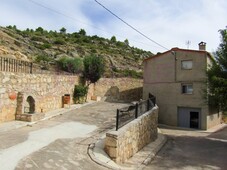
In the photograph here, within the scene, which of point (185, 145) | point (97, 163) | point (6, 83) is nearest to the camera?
point (97, 163)

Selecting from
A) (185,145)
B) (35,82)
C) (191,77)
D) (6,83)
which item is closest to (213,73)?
(185,145)

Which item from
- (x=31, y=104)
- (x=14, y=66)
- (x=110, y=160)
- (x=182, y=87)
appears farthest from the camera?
(x=182, y=87)

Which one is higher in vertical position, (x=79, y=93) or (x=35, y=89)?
(x=35, y=89)

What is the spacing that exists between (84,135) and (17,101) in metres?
3.87

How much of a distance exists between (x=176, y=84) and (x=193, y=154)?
1066 centimetres

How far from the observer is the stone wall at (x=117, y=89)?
24411 millimetres

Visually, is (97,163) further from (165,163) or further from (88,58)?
(88,58)

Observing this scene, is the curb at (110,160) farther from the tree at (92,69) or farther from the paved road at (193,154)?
the tree at (92,69)

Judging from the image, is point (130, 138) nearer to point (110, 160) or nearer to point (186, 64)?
point (110, 160)

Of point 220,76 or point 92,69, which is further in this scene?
point 92,69

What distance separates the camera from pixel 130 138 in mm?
10109

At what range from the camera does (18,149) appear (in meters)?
7.62

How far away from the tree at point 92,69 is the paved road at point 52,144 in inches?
342

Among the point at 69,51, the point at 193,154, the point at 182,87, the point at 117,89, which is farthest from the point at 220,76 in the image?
the point at 69,51
